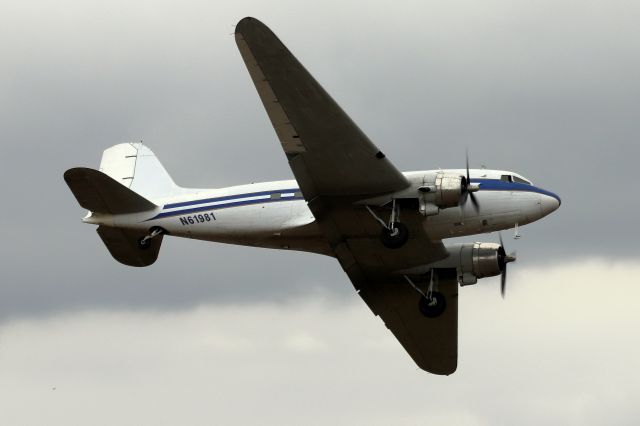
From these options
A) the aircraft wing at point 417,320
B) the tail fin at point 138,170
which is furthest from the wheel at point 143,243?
the aircraft wing at point 417,320

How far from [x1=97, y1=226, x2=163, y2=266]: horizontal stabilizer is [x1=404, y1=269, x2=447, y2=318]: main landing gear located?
9.56 metres

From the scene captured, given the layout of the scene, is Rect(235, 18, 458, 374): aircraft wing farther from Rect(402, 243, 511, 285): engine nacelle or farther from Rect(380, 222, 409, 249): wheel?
Rect(380, 222, 409, 249): wheel

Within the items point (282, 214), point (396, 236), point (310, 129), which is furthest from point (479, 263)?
point (310, 129)

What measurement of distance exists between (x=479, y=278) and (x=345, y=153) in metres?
8.47

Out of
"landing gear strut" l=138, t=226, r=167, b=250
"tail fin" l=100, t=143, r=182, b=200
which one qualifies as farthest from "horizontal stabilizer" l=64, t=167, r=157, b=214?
"tail fin" l=100, t=143, r=182, b=200

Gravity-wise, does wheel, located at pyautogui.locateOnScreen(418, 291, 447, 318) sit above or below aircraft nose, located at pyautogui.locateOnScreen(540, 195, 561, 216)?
below

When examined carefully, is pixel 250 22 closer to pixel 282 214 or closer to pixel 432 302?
pixel 282 214

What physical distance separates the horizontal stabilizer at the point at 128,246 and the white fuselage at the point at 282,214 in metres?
0.42

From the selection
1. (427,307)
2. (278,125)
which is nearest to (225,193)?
(278,125)

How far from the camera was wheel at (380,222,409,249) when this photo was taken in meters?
44.8

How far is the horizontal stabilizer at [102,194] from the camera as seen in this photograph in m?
48.5

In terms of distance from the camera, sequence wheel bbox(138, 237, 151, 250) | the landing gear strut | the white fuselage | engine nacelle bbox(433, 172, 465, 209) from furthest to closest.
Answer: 1. wheel bbox(138, 237, 151, 250)
2. the landing gear strut
3. the white fuselage
4. engine nacelle bbox(433, 172, 465, 209)

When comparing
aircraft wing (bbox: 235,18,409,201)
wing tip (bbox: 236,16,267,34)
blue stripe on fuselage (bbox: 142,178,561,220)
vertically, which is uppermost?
wing tip (bbox: 236,16,267,34)

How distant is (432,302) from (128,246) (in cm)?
1112
